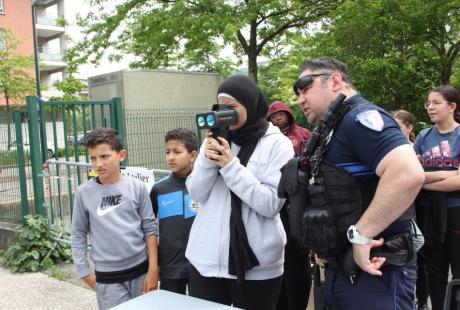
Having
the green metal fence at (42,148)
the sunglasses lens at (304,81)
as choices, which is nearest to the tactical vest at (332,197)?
the sunglasses lens at (304,81)

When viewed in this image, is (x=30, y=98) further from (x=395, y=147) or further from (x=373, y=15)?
(x=373, y=15)

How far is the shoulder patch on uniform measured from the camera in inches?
72.6

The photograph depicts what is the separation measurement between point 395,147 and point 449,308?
2.19ft

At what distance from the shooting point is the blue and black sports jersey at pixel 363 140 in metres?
1.84

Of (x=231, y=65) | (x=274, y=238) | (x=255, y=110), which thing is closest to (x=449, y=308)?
(x=274, y=238)

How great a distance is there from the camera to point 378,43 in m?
8.33

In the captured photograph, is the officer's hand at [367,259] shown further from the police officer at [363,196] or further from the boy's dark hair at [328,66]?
the boy's dark hair at [328,66]

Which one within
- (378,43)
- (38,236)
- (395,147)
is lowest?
(38,236)

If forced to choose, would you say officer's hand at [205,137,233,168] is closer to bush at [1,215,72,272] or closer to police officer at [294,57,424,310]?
police officer at [294,57,424,310]

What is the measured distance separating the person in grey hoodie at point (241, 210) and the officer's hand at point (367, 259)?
21.3 inches

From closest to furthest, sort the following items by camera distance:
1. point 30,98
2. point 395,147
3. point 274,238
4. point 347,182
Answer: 1. point 395,147
2. point 347,182
3. point 274,238
4. point 30,98

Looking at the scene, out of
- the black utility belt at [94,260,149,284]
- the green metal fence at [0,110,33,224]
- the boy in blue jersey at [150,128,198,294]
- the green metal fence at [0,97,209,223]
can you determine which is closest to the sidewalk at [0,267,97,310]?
the green metal fence at [0,97,209,223]

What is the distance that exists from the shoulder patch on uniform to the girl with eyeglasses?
157 cm

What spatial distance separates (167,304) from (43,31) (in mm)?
47390
